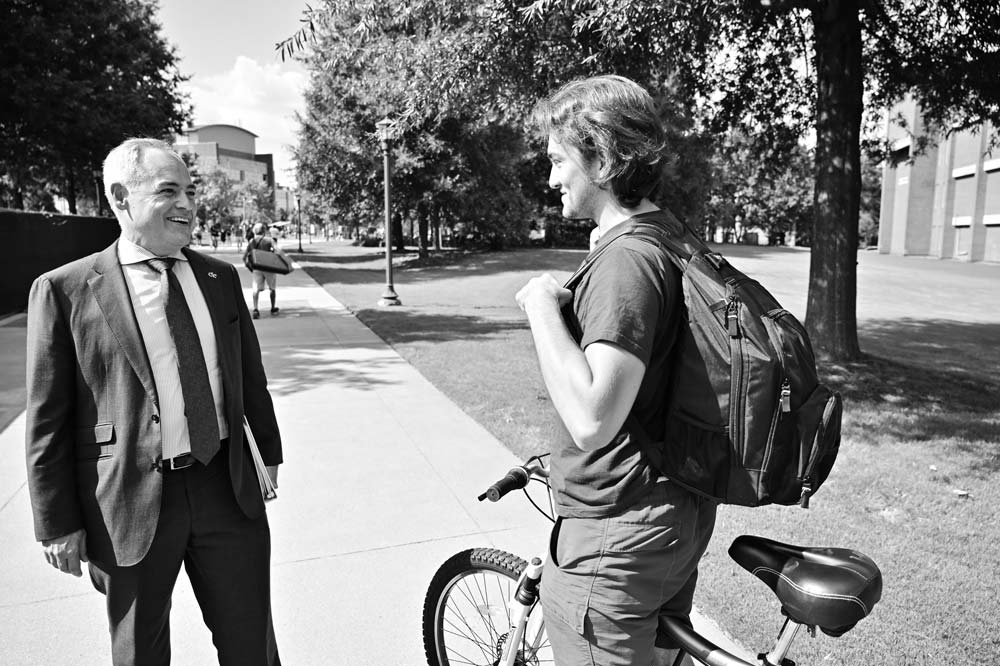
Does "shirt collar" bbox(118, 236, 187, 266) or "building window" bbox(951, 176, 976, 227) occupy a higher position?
"building window" bbox(951, 176, 976, 227)

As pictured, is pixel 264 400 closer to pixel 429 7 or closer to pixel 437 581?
pixel 437 581

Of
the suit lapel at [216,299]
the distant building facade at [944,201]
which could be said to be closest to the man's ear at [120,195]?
the suit lapel at [216,299]

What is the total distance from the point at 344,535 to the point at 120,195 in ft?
8.22

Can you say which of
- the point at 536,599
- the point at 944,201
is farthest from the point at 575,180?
the point at 944,201

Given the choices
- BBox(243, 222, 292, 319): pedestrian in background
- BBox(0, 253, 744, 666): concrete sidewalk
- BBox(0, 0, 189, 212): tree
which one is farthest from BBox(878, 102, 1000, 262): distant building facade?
BBox(0, 253, 744, 666): concrete sidewalk

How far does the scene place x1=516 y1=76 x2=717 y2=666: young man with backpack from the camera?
1.40m

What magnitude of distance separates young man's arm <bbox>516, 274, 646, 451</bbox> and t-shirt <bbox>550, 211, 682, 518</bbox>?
0.03 m

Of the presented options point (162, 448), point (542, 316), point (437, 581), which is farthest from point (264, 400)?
point (542, 316)

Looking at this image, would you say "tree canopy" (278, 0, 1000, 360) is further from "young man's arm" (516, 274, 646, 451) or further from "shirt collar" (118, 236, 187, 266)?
"young man's arm" (516, 274, 646, 451)

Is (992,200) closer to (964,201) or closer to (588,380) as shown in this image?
(964,201)

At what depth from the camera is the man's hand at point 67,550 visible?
201 cm

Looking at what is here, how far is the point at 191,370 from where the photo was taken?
2.11 metres

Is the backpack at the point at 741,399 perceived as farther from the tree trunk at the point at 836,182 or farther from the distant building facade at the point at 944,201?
the distant building facade at the point at 944,201

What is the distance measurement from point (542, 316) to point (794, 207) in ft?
226
